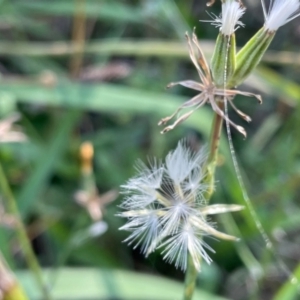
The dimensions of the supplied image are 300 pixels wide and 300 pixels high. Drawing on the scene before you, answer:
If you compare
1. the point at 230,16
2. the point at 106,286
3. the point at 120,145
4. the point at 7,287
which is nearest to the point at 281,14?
the point at 230,16

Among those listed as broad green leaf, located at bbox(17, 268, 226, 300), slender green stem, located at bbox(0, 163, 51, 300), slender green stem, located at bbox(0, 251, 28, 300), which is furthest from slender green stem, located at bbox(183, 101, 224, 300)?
broad green leaf, located at bbox(17, 268, 226, 300)

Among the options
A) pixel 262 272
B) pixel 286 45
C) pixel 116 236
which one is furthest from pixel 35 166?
pixel 286 45

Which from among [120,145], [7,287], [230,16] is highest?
[120,145]

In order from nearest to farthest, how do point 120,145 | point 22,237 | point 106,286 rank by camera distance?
point 22,237, point 106,286, point 120,145

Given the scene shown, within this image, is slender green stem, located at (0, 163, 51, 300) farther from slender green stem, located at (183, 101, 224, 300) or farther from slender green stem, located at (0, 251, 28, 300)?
slender green stem, located at (183, 101, 224, 300)

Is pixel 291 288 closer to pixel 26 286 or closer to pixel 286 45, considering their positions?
pixel 26 286

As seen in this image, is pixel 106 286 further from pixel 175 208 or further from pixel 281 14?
pixel 281 14
